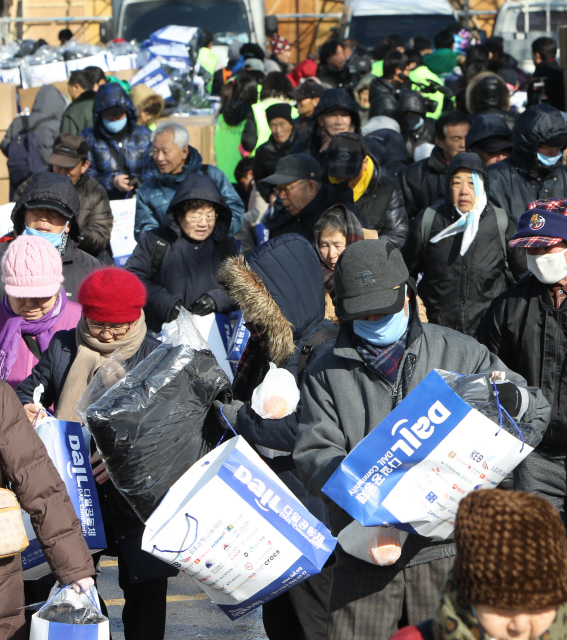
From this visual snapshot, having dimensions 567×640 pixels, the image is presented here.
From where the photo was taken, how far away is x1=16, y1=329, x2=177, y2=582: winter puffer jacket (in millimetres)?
3770

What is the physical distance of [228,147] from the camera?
1051cm

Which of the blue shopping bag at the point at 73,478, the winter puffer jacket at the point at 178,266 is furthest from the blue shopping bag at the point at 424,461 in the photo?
the winter puffer jacket at the point at 178,266

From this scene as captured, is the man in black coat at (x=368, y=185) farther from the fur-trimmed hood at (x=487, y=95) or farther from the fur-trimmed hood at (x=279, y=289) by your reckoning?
the fur-trimmed hood at (x=279, y=289)

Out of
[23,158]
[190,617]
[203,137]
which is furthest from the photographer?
[203,137]

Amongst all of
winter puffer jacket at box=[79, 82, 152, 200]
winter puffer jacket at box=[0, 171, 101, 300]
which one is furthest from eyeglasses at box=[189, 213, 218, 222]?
winter puffer jacket at box=[79, 82, 152, 200]

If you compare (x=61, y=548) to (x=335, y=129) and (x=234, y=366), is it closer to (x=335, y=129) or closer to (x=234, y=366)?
(x=234, y=366)

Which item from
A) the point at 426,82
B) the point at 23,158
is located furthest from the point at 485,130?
the point at 426,82

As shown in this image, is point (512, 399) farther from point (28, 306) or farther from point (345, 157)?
point (345, 157)

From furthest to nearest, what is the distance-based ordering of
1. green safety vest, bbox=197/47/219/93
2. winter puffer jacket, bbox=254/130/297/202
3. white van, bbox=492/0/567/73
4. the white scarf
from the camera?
white van, bbox=492/0/567/73, green safety vest, bbox=197/47/219/93, winter puffer jacket, bbox=254/130/297/202, the white scarf

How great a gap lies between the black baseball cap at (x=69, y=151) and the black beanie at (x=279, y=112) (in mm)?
2292

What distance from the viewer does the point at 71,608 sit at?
10.3 ft

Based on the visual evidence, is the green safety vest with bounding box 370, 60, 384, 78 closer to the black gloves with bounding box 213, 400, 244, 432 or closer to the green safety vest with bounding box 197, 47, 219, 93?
the green safety vest with bounding box 197, 47, 219, 93

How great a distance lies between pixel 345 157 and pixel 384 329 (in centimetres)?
347

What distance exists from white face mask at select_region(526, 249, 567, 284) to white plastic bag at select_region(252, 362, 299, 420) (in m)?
1.28
